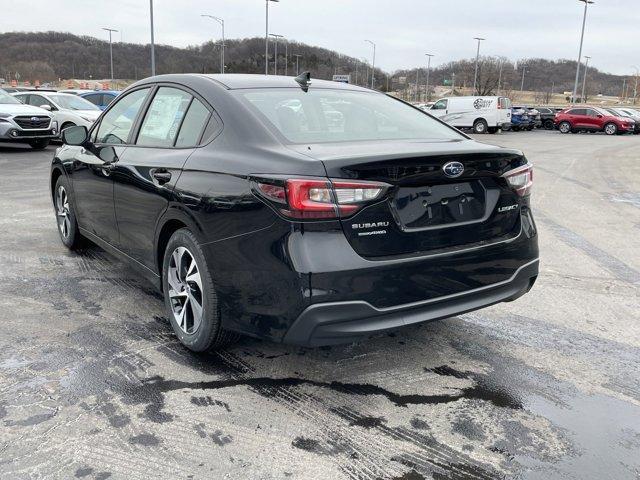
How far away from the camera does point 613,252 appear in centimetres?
611

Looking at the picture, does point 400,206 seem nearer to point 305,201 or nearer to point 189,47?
point 305,201

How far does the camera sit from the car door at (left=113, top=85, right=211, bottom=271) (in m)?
3.48

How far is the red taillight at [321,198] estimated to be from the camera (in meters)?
2.63

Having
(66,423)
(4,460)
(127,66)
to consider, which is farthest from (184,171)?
(127,66)

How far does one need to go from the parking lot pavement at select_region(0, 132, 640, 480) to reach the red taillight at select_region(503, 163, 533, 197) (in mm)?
992

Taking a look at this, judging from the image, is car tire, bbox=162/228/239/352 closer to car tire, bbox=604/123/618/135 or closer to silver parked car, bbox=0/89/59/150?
silver parked car, bbox=0/89/59/150

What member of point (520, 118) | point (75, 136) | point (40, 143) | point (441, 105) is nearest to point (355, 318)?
point (75, 136)

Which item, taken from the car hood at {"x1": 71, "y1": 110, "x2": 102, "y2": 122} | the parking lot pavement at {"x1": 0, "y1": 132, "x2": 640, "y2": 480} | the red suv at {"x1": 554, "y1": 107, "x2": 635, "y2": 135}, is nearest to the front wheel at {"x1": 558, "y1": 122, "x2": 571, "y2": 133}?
the red suv at {"x1": 554, "y1": 107, "x2": 635, "y2": 135}

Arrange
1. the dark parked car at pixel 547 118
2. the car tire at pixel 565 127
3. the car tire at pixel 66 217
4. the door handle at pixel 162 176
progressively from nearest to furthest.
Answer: the door handle at pixel 162 176
the car tire at pixel 66 217
the car tire at pixel 565 127
the dark parked car at pixel 547 118

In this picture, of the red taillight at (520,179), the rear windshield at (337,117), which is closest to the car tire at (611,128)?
the rear windshield at (337,117)

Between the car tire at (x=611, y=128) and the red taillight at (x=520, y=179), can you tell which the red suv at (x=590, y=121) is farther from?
the red taillight at (x=520, y=179)

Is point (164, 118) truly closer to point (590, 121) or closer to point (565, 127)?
point (565, 127)

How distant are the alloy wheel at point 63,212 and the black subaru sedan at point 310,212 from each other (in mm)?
1815

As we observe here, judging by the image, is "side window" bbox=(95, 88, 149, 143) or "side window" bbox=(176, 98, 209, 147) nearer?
"side window" bbox=(176, 98, 209, 147)
